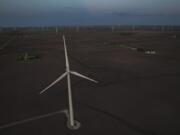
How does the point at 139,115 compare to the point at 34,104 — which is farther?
the point at 34,104

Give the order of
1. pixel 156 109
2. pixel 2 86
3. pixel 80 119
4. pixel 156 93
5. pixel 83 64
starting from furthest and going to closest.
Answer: pixel 83 64
pixel 2 86
pixel 156 93
pixel 156 109
pixel 80 119

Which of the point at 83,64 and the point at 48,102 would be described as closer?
A: the point at 48,102

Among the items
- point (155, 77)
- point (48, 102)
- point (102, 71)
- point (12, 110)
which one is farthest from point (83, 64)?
point (12, 110)

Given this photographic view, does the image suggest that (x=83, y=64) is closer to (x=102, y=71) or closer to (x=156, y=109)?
(x=102, y=71)

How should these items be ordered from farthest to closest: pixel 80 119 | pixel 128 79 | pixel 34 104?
pixel 128 79
pixel 34 104
pixel 80 119

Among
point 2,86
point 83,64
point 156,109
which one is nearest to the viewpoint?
point 156,109

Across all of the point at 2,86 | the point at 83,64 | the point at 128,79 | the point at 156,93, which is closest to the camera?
the point at 156,93

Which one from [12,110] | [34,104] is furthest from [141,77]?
[12,110]

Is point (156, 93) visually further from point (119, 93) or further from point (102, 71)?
point (102, 71)
